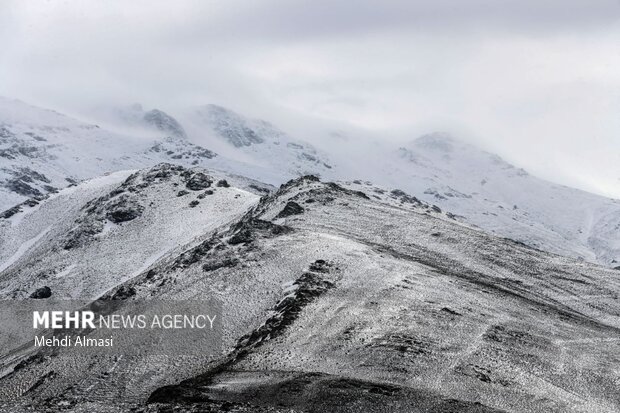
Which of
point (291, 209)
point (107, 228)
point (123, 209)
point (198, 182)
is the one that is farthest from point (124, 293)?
point (198, 182)

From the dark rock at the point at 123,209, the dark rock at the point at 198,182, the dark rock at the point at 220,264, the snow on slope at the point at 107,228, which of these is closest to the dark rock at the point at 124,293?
the dark rock at the point at 220,264

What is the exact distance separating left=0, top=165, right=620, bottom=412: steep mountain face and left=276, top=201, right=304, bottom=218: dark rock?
23.5 inches

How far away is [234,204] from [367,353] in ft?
234

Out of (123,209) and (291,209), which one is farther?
(123,209)

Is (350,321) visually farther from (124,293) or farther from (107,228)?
(107,228)

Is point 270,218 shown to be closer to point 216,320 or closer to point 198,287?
point 198,287

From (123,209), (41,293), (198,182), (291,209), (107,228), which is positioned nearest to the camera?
(41,293)

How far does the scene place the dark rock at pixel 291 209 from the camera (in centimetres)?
9381

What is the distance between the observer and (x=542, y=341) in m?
52.5

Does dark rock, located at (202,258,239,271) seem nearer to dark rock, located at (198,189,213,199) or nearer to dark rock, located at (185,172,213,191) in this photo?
dark rock, located at (198,189,213,199)

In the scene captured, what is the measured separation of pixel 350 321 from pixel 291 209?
44.5 meters

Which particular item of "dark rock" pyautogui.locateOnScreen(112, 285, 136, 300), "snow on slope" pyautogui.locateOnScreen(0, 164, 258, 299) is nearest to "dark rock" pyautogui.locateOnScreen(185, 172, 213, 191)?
"snow on slope" pyautogui.locateOnScreen(0, 164, 258, 299)

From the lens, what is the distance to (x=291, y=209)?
9538 cm

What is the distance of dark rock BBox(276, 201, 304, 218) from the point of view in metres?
93.8
